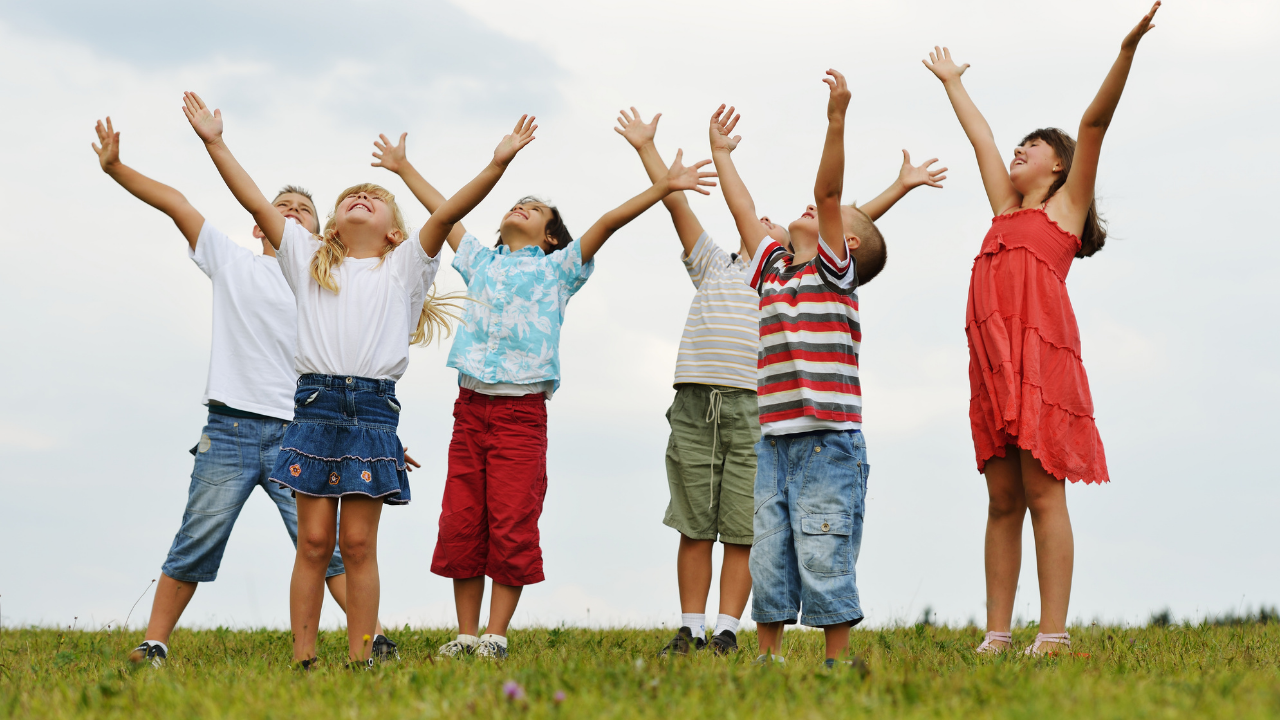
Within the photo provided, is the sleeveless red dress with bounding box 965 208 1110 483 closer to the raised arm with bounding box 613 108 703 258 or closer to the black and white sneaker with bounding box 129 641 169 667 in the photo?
the raised arm with bounding box 613 108 703 258

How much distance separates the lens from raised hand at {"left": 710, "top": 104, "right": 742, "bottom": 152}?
5605 millimetres

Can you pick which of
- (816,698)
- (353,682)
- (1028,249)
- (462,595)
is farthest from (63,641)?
(1028,249)

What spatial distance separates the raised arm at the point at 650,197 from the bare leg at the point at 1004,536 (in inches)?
85.7

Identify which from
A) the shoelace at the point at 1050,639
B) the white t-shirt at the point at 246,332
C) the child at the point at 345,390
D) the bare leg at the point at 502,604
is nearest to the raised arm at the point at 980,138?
the shoelace at the point at 1050,639

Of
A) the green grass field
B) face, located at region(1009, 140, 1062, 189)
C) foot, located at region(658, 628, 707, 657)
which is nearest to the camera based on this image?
the green grass field

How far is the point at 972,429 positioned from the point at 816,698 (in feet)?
8.40

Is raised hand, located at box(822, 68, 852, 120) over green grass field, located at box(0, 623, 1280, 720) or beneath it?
over

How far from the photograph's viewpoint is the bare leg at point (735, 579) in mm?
5969

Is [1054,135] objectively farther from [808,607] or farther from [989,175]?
[808,607]

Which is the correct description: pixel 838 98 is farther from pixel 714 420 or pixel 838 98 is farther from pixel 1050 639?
pixel 1050 639

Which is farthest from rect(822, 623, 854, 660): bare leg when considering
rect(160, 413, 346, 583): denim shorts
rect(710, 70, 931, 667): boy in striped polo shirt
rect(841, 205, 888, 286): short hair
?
rect(160, 413, 346, 583): denim shorts

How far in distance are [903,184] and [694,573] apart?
2.64m

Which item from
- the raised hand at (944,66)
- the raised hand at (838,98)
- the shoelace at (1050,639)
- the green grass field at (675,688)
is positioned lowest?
the green grass field at (675,688)

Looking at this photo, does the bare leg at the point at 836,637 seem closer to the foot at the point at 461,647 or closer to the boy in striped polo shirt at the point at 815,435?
the boy in striped polo shirt at the point at 815,435
